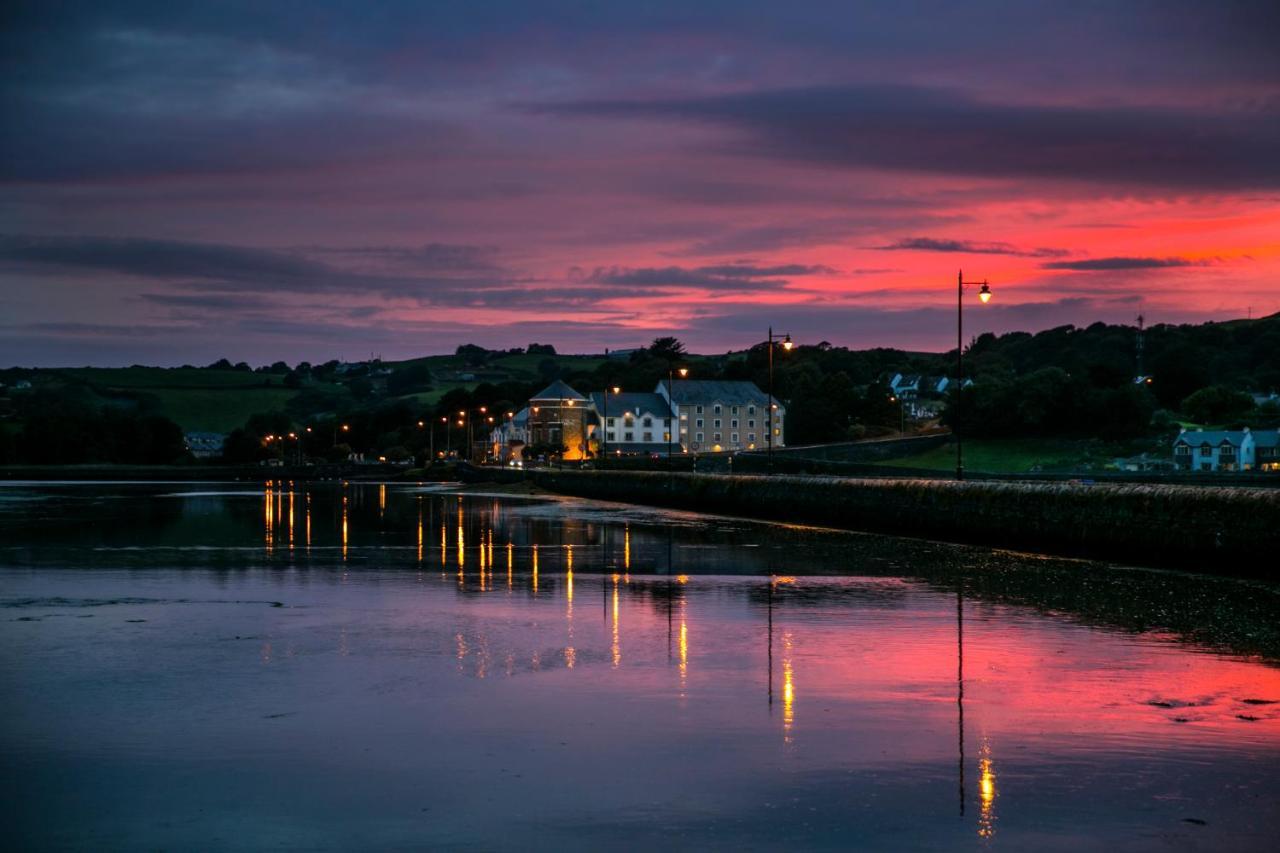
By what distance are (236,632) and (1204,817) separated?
41.5 feet

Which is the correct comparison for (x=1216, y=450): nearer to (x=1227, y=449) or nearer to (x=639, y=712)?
(x=1227, y=449)

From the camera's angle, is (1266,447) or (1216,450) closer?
(1216,450)

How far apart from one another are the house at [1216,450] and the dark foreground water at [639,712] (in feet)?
391

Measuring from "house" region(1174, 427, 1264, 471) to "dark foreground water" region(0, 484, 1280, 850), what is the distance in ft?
391

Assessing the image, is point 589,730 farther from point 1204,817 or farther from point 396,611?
point 396,611

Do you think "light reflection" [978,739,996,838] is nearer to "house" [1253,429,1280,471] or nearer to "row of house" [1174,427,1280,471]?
"row of house" [1174,427,1280,471]

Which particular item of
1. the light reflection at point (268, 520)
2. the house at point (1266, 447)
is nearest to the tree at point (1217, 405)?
the house at point (1266, 447)

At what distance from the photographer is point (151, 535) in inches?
1588

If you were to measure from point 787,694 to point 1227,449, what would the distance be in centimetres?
13634

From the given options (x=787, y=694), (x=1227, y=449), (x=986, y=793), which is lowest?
(x=1227, y=449)

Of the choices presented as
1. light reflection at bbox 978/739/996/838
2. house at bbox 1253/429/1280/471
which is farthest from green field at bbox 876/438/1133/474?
light reflection at bbox 978/739/996/838

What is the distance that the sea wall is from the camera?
25.9m

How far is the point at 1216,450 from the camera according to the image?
448 feet

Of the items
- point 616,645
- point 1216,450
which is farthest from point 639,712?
point 1216,450
